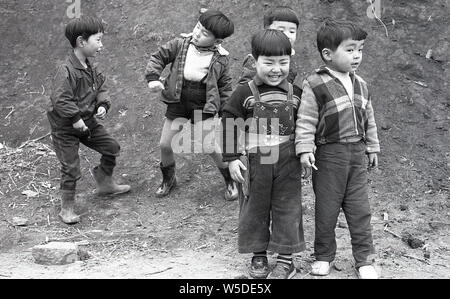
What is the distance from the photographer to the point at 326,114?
4.07m

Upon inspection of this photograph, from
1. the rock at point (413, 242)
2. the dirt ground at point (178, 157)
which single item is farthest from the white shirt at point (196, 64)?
the rock at point (413, 242)

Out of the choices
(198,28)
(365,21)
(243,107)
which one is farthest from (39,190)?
(365,21)

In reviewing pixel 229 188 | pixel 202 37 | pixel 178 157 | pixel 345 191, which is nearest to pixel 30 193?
pixel 178 157

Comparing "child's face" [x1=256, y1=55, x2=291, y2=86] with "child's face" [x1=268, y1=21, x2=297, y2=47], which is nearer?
"child's face" [x1=256, y1=55, x2=291, y2=86]

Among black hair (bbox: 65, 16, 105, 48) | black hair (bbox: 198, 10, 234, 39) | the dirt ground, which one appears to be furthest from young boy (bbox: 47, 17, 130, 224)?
black hair (bbox: 198, 10, 234, 39)

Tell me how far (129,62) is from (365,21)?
258 cm

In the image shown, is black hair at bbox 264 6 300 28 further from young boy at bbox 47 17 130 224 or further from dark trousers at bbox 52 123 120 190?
dark trousers at bbox 52 123 120 190

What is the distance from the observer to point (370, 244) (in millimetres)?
4188

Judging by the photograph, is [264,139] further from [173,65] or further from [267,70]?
[173,65]

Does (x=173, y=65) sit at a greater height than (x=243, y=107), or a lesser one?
greater

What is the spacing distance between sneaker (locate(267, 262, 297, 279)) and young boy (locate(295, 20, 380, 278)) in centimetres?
18

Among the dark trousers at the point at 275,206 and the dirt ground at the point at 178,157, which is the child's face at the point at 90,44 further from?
the dark trousers at the point at 275,206

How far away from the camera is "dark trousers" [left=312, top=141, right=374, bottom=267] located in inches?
162

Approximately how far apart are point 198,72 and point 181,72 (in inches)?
5.3
